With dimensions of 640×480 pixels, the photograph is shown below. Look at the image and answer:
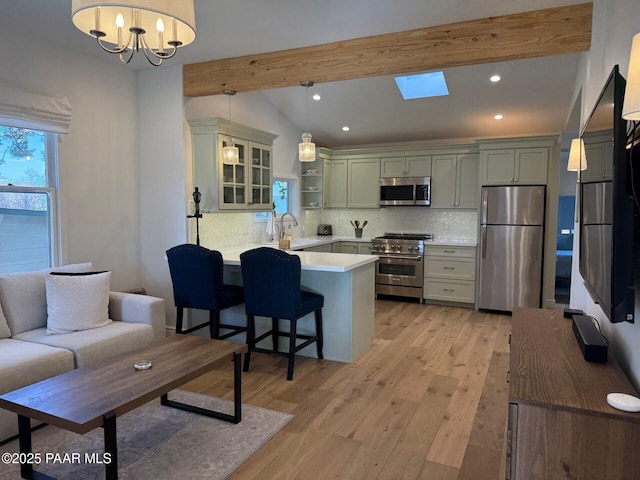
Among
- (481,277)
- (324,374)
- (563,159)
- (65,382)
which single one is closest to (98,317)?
(65,382)

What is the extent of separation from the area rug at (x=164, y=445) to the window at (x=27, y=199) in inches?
60.4

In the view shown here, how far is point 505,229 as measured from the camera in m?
5.40

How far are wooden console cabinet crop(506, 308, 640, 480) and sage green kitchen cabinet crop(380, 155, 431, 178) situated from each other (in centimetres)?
500

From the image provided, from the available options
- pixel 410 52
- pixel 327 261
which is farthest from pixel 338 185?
pixel 410 52

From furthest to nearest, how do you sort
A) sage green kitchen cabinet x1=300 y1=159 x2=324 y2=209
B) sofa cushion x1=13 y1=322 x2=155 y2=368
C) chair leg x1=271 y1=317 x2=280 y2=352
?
sage green kitchen cabinet x1=300 y1=159 x2=324 y2=209 → chair leg x1=271 y1=317 x2=280 y2=352 → sofa cushion x1=13 y1=322 x2=155 y2=368

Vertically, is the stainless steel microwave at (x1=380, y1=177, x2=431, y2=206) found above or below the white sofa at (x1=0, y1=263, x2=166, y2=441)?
above

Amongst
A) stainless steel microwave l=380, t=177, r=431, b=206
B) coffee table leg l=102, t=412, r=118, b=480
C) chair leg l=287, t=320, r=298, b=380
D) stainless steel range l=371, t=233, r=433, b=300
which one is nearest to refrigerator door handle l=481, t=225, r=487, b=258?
stainless steel range l=371, t=233, r=433, b=300

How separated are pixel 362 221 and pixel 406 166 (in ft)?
4.02

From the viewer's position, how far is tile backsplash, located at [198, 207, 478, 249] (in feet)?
16.2

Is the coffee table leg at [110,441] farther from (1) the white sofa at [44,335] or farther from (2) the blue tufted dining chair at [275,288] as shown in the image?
(2) the blue tufted dining chair at [275,288]

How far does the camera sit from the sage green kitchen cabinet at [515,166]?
532cm

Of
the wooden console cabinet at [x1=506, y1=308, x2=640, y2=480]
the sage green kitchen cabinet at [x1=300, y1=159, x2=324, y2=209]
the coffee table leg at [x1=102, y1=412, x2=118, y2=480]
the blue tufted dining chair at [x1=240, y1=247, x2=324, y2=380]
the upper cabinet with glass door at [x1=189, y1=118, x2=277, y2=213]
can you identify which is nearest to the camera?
the wooden console cabinet at [x1=506, y1=308, x2=640, y2=480]

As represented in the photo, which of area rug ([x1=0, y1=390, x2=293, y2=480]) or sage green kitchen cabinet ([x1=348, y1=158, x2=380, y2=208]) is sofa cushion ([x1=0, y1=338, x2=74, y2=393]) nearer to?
area rug ([x1=0, y1=390, x2=293, y2=480])

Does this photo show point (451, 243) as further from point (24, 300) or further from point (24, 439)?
point (24, 439)
